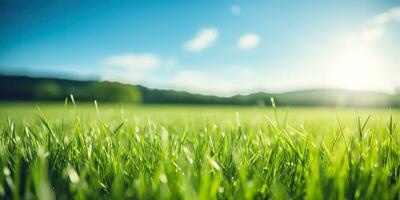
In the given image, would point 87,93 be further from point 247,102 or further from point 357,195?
point 357,195

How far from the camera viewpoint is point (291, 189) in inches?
34.2

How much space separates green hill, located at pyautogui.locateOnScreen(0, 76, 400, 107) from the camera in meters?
41.2

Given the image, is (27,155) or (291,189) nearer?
(291,189)

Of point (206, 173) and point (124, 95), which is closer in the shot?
point (206, 173)

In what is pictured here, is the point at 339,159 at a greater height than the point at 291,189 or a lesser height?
greater

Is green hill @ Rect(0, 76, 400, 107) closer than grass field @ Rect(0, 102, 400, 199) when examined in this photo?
No

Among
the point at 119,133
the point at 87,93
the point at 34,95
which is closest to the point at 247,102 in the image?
the point at 87,93

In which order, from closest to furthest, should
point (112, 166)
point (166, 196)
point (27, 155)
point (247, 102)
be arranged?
point (166, 196) → point (112, 166) → point (27, 155) → point (247, 102)

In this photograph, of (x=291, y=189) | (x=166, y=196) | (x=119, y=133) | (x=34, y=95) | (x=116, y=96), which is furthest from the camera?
(x=116, y=96)

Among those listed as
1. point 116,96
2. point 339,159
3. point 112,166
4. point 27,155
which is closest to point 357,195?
point 339,159

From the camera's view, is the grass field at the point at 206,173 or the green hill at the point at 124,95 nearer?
the grass field at the point at 206,173

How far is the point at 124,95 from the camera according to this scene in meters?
65.4

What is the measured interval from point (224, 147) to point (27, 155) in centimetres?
70

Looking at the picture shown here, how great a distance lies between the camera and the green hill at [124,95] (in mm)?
41169
